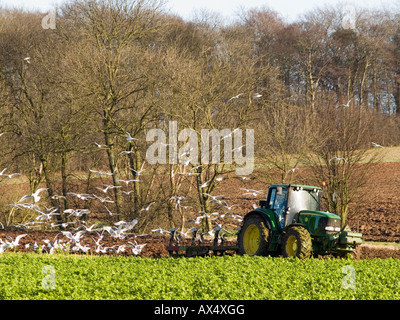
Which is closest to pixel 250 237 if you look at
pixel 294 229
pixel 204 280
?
pixel 294 229

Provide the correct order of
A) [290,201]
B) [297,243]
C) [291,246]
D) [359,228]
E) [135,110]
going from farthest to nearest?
[135,110] → [359,228] → [290,201] → [291,246] → [297,243]

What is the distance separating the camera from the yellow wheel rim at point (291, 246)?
13.9 m

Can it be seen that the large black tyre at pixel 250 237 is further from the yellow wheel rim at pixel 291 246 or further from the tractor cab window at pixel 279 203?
the yellow wheel rim at pixel 291 246

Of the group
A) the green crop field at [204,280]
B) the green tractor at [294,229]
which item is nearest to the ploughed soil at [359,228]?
the green tractor at [294,229]

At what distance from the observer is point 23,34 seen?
29141 mm

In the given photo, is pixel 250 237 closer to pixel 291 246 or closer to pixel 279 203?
pixel 279 203

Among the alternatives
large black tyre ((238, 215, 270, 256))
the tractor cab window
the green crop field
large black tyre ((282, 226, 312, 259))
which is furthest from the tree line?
the green crop field

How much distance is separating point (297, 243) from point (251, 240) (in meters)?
2.22

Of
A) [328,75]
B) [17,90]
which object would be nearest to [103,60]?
[17,90]

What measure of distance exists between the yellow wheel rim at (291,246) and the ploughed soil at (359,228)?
88.4 inches

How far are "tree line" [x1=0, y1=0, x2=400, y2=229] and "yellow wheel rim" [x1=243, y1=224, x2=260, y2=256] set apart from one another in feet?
22.1

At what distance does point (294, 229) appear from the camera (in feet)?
45.0
